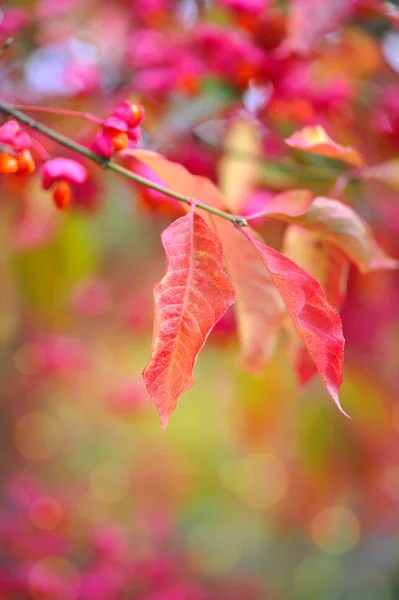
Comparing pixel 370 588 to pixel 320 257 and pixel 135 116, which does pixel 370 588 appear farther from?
pixel 135 116

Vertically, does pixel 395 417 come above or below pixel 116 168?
below

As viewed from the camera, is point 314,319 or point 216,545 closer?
point 314,319

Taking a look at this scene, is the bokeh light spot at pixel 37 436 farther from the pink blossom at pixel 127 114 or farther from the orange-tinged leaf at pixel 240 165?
the pink blossom at pixel 127 114

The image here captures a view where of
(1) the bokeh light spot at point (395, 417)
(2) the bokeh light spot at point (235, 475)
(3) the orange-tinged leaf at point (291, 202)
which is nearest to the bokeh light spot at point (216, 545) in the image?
(2) the bokeh light spot at point (235, 475)

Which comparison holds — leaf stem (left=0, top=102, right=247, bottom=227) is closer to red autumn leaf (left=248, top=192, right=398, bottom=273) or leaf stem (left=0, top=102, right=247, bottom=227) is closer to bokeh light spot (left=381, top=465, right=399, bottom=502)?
red autumn leaf (left=248, top=192, right=398, bottom=273)

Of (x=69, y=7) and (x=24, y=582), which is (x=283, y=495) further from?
(x=69, y=7)

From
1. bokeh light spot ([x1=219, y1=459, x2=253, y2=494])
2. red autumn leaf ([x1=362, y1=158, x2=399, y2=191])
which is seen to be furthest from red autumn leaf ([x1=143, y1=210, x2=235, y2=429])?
bokeh light spot ([x1=219, y1=459, x2=253, y2=494])

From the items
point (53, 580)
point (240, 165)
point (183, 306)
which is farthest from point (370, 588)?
point (183, 306)
